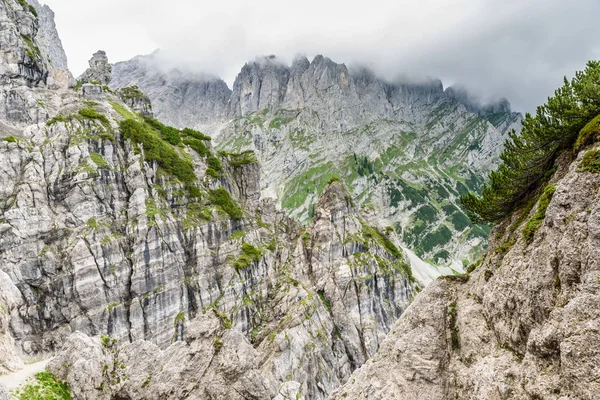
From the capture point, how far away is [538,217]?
19688mm

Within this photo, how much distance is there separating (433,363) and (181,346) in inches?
1064

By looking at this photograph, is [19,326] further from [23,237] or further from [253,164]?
[253,164]

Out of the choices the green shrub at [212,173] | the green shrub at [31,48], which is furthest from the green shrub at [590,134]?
the green shrub at [31,48]

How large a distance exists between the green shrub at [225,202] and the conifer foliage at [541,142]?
70456 mm

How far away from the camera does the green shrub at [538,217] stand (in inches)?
758

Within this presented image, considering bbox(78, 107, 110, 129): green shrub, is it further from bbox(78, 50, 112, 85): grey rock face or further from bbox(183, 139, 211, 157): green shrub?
bbox(78, 50, 112, 85): grey rock face

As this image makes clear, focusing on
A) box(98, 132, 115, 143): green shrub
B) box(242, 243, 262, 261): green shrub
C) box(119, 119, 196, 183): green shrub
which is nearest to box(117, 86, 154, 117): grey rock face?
box(119, 119, 196, 183): green shrub

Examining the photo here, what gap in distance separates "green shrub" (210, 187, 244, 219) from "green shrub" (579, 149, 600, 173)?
81276 millimetres

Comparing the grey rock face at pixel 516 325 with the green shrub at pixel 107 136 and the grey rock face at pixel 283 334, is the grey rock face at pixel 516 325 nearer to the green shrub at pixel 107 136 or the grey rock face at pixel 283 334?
A: the grey rock face at pixel 283 334

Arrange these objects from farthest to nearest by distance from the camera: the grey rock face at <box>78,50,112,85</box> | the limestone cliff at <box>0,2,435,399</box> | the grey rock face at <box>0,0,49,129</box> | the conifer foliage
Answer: the grey rock face at <box>78,50,112,85</box>, the grey rock face at <box>0,0,49,129</box>, the limestone cliff at <box>0,2,435,399</box>, the conifer foliage

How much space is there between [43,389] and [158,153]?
70485mm

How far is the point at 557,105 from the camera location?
24.2m

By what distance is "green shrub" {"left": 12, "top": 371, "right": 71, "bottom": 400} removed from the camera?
78.8 ft

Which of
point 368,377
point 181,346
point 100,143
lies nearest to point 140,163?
point 100,143
